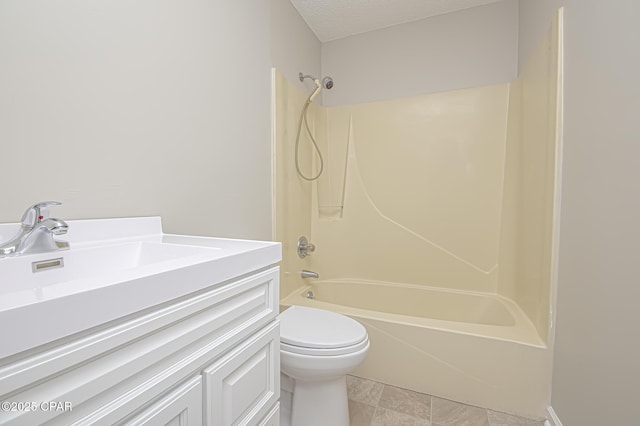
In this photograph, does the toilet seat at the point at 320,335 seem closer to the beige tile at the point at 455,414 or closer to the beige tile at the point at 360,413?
the beige tile at the point at 360,413

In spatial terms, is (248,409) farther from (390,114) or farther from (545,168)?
(390,114)

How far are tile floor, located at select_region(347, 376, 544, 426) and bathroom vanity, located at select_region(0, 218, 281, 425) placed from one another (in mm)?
751

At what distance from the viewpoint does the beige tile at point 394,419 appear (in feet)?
4.26

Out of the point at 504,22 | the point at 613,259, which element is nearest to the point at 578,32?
the point at 613,259

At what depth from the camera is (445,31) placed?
6.76ft

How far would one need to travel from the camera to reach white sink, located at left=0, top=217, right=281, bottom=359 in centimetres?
34

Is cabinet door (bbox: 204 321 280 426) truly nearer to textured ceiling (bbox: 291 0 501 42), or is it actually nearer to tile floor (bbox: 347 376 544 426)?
tile floor (bbox: 347 376 544 426)

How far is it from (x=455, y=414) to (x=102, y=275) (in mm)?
1596

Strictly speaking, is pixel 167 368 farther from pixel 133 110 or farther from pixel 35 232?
pixel 133 110

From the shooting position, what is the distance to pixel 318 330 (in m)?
1.20

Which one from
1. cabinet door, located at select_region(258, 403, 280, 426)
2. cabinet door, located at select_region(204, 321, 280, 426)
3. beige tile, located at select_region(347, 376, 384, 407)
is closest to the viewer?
cabinet door, located at select_region(204, 321, 280, 426)

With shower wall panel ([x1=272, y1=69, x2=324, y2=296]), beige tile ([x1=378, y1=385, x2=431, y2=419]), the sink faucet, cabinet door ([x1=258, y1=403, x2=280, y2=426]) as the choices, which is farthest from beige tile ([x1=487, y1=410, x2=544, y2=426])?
the sink faucet

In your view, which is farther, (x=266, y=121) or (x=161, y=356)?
(x=266, y=121)

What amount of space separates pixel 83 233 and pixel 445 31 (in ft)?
8.08
